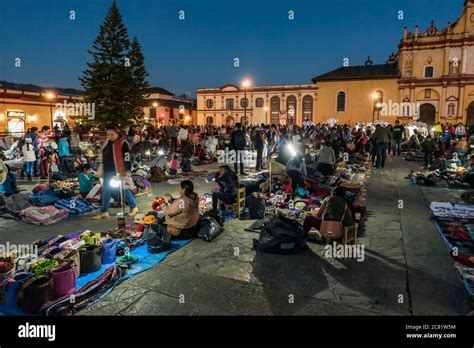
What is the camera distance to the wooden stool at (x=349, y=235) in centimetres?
498

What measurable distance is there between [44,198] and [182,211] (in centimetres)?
411

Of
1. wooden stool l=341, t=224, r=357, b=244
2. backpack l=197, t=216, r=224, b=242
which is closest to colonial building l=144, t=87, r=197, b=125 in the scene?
backpack l=197, t=216, r=224, b=242

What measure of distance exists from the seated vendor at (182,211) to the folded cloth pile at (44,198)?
360 cm

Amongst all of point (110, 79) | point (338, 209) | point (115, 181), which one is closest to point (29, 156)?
point (115, 181)

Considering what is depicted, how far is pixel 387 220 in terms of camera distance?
22.1 feet

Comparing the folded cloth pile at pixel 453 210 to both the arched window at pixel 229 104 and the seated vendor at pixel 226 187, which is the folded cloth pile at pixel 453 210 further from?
the arched window at pixel 229 104

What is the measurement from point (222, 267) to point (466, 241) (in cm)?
390

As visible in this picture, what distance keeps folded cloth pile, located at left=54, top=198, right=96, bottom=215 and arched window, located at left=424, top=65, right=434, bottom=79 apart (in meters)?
40.9

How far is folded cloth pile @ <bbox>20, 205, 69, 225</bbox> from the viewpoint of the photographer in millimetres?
6414

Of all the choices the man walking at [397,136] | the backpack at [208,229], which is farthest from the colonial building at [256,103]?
the backpack at [208,229]

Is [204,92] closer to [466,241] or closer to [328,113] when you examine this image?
[328,113]

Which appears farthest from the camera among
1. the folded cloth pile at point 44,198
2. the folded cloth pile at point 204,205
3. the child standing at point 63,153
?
the child standing at point 63,153

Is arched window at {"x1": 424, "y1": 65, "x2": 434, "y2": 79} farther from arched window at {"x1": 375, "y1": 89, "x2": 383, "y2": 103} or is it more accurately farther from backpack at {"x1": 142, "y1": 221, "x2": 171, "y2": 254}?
backpack at {"x1": 142, "y1": 221, "x2": 171, "y2": 254}
